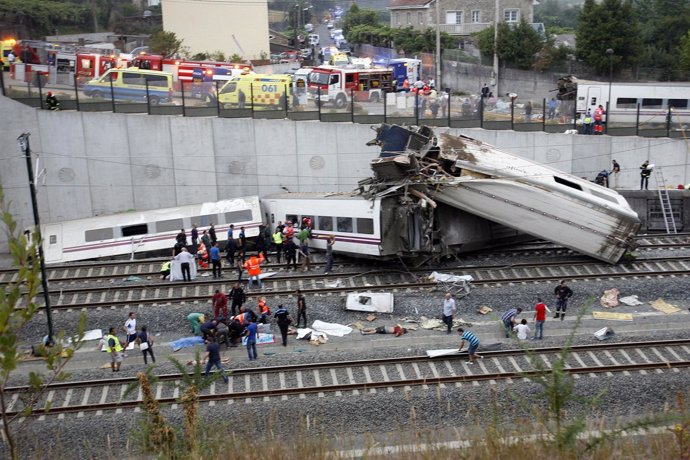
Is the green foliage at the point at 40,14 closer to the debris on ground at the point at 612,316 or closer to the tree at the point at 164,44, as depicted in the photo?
the tree at the point at 164,44

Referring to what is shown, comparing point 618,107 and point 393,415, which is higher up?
point 618,107

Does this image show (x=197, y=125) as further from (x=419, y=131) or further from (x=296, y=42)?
(x=296, y=42)

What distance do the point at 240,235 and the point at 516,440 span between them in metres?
18.5

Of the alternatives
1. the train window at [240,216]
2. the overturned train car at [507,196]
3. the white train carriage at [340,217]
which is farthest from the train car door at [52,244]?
the overturned train car at [507,196]

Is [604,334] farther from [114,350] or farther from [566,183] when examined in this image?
[114,350]

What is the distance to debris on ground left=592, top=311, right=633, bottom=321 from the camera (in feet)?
72.0

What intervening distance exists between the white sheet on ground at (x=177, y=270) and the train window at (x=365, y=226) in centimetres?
539

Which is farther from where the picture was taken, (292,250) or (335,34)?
(335,34)

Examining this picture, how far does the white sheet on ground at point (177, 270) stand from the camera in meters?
25.6

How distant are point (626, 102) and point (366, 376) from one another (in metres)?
27.2

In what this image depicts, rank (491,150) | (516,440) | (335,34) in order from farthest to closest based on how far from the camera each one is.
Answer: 1. (335,34)
2. (491,150)
3. (516,440)

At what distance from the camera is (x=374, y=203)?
2567 centimetres

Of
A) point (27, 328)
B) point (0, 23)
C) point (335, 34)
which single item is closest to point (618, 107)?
point (27, 328)

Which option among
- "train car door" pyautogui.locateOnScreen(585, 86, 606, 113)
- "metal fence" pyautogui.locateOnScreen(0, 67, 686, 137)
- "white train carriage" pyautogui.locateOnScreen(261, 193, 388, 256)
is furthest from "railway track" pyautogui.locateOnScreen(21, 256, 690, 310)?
"train car door" pyautogui.locateOnScreen(585, 86, 606, 113)
